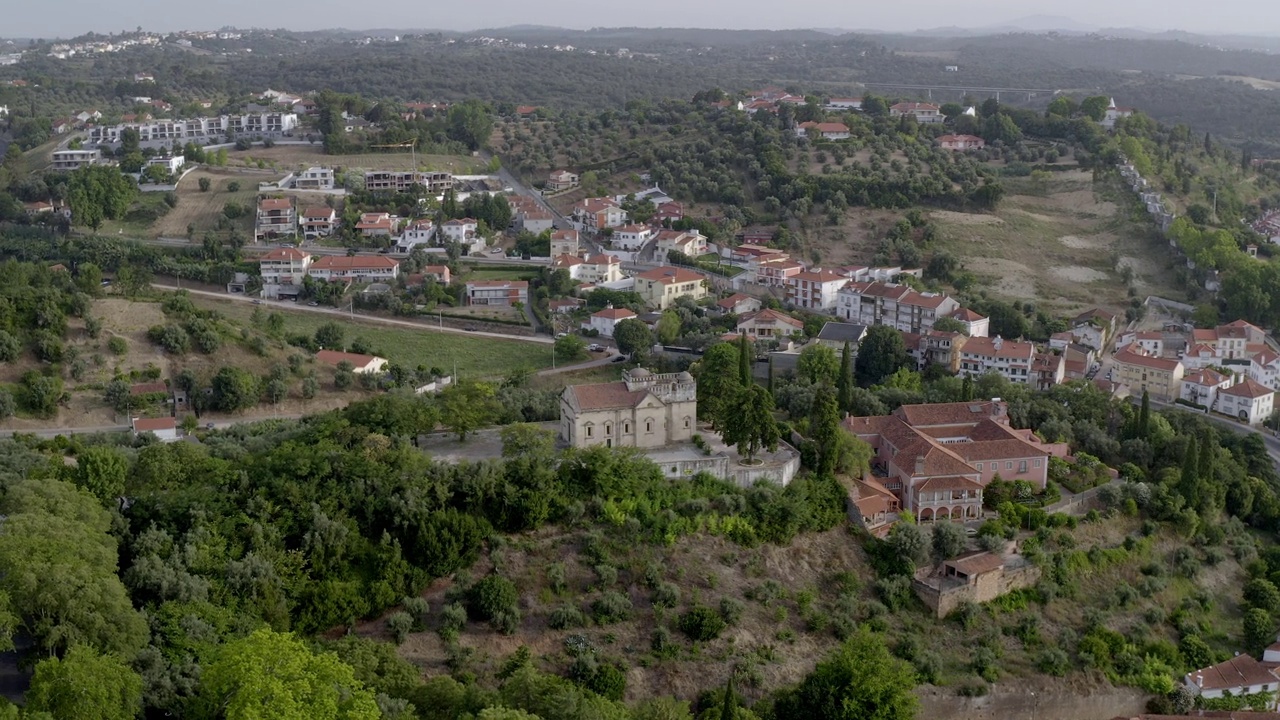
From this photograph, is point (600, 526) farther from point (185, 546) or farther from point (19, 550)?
point (19, 550)

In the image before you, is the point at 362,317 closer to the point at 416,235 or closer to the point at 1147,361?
the point at 416,235

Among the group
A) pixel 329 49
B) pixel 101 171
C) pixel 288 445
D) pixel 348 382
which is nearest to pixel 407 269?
pixel 348 382

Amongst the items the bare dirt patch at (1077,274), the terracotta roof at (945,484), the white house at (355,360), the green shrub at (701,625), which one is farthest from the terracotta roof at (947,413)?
the bare dirt patch at (1077,274)

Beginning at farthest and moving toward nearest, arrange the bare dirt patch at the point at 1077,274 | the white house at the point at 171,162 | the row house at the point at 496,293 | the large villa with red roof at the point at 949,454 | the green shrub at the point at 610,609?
1. the white house at the point at 171,162
2. the bare dirt patch at the point at 1077,274
3. the row house at the point at 496,293
4. the large villa with red roof at the point at 949,454
5. the green shrub at the point at 610,609

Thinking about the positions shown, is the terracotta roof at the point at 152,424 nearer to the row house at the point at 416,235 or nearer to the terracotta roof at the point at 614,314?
the terracotta roof at the point at 614,314

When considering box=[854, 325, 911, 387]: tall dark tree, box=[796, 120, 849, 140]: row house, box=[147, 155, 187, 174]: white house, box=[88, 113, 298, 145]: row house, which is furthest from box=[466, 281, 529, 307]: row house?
box=[88, 113, 298, 145]: row house

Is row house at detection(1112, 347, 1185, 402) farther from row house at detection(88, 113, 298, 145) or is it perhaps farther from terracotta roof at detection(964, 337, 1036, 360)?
row house at detection(88, 113, 298, 145)
